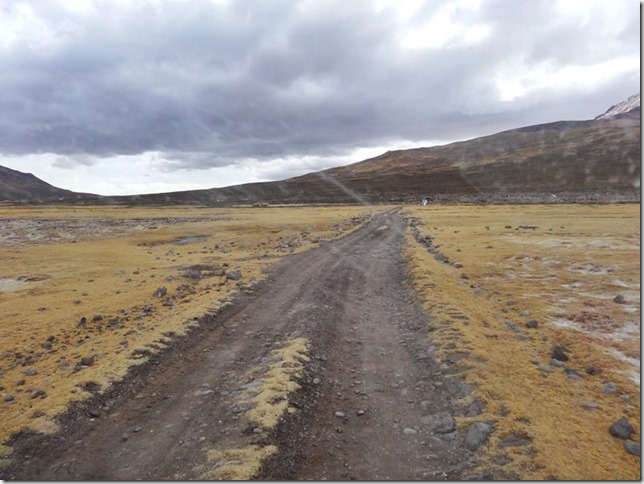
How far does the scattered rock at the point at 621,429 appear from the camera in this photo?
859cm

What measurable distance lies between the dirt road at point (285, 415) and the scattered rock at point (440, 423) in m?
0.05

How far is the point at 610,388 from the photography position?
10.6 meters

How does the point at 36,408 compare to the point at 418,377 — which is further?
the point at 418,377

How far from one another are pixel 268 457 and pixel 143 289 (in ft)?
63.0

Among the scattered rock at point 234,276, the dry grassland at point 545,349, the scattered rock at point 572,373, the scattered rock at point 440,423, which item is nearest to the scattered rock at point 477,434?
the dry grassland at point 545,349

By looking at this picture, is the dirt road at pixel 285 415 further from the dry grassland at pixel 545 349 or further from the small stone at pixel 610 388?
the small stone at pixel 610 388

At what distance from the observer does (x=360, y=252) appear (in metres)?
35.8

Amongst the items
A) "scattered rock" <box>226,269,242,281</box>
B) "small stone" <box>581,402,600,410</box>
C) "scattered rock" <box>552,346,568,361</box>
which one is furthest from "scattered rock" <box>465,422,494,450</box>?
"scattered rock" <box>226,269,242,281</box>

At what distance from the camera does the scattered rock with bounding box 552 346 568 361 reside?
41.3 feet

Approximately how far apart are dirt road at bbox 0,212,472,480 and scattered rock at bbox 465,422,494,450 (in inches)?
7.9

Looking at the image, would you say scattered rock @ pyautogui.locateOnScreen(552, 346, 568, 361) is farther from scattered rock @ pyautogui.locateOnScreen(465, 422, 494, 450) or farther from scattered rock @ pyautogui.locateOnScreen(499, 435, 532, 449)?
scattered rock @ pyautogui.locateOnScreen(499, 435, 532, 449)

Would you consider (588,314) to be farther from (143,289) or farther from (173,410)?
(143,289)

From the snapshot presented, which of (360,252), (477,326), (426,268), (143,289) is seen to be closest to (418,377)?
(477,326)

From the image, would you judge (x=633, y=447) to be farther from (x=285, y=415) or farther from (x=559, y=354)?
(x=285, y=415)
